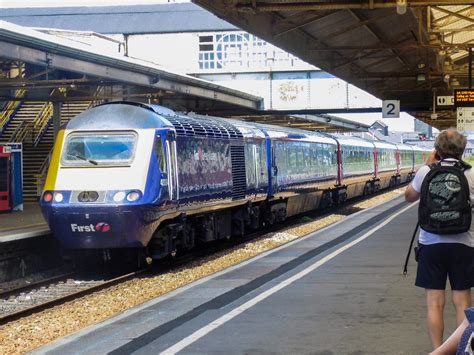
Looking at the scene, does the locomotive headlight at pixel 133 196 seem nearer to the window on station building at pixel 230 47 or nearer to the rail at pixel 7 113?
the rail at pixel 7 113

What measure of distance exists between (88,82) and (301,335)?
16.2 m

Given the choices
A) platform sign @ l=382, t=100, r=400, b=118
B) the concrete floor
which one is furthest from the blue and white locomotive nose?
platform sign @ l=382, t=100, r=400, b=118

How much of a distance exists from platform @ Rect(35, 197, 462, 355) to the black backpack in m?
1.32

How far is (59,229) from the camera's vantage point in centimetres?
1194

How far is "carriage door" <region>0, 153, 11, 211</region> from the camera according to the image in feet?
70.7

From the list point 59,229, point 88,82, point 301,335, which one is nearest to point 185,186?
point 59,229

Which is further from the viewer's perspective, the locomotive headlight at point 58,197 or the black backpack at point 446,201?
the locomotive headlight at point 58,197

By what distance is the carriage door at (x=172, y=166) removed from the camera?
40.7 feet

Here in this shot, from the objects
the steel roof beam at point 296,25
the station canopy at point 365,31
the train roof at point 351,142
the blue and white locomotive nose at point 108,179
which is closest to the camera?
the blue and white locomotive nose at point 108,179

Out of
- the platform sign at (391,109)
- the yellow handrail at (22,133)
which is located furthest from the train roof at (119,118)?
the yellow handrail at (22,133)

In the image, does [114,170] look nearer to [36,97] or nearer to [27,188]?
[36,97]

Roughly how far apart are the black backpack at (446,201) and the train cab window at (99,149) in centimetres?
752

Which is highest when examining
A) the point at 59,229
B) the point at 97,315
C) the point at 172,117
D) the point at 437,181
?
the point at 172,117

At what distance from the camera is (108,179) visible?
470 inches
